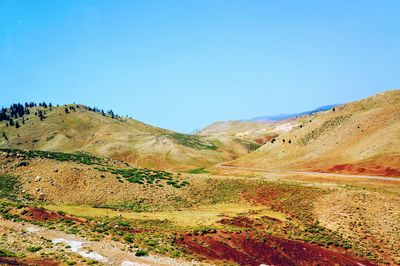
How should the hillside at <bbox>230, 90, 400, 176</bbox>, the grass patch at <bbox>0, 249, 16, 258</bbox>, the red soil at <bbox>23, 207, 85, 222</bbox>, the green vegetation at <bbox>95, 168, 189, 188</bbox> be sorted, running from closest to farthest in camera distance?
the grass patch at <bbox>0, 249, 16, 258</bbox> < the red soil at <bbox>23, 207, 85, 222</bbox> < the green vegetation at <bbox>95, 168, 189, 188</bbox> < the hillside at <bbox>230, 90, 400, 176</bbox>

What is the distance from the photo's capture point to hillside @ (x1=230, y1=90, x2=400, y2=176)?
9731 cm

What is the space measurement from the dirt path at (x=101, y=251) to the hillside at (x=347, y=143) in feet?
240

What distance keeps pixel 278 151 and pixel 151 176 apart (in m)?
74.0

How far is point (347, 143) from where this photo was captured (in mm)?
117125

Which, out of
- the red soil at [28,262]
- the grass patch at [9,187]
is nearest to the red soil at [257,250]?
the red soil at [28,262]

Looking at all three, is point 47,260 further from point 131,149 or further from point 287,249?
point 131,149

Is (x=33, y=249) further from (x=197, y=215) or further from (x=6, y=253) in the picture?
(x=197, y=215)

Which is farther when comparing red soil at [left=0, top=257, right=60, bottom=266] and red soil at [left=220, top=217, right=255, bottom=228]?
red soil at [left=220, top=217, right=255, bottom=228]

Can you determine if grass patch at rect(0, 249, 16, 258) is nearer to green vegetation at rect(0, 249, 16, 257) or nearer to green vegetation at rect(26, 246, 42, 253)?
green vegetation at rect(0, 249, 16, 257)

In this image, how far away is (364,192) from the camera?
58531 millimetres

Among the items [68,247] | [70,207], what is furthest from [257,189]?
[68,247]

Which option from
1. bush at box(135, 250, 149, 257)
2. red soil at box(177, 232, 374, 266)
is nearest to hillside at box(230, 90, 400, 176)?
red soil at box(177, 232, 374, 266)

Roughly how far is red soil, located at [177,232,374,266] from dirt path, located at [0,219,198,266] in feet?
18.2

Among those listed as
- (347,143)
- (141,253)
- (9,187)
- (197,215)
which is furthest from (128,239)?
(347,143)
